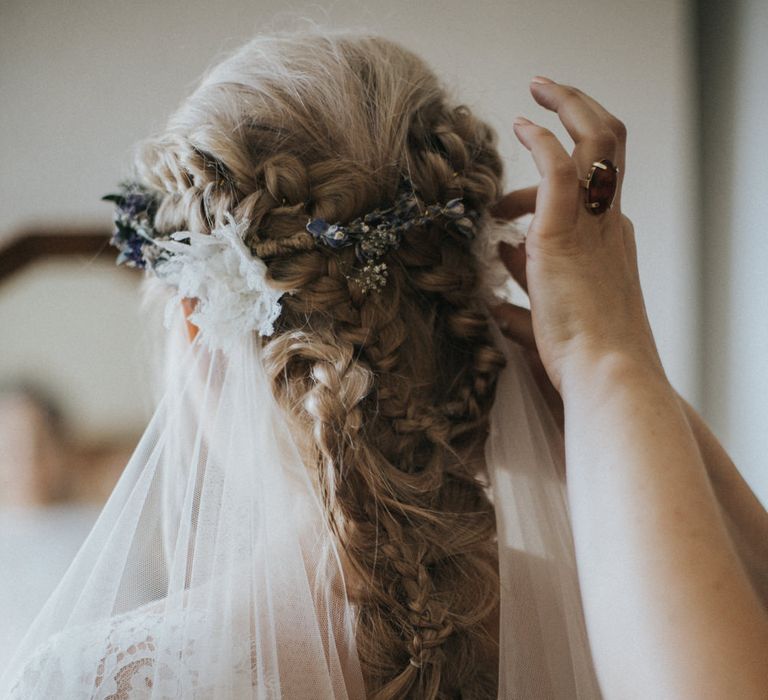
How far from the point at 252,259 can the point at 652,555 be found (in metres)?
0.52

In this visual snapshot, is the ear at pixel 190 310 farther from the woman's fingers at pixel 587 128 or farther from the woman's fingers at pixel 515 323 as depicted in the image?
the woman's fingers at pixel 587 128

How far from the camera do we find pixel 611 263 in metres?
0.85

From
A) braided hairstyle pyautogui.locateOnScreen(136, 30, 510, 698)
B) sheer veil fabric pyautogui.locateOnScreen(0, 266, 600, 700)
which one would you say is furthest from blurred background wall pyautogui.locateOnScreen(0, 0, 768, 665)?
sheer veil fabric pyautogui.locateOnScreen(0, 266, 600, 700)

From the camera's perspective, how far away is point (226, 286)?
0.82 metres

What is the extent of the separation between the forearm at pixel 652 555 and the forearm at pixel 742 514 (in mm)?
204

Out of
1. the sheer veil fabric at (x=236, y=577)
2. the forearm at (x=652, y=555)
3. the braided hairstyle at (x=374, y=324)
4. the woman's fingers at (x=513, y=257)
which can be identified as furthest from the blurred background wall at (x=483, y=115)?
the forearm at (x=652, y=555)

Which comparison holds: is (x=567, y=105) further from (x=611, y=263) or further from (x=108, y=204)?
(x=108, y=204)

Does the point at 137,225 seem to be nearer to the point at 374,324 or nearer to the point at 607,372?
the point at 374,324

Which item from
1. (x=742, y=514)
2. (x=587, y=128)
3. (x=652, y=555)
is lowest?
(x=742, y=514)

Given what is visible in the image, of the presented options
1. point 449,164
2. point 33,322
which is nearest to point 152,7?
point 33,322

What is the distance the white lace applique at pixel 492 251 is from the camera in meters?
0.93

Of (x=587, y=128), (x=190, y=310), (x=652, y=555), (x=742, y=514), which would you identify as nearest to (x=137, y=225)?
(x=190, y=310)

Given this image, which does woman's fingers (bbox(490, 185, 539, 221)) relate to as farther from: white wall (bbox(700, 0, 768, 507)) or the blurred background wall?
white wall (bbox(700, 0, 768, 507))

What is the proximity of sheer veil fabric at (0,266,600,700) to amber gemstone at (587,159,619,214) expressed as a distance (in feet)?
0.89
